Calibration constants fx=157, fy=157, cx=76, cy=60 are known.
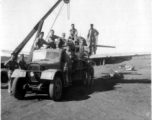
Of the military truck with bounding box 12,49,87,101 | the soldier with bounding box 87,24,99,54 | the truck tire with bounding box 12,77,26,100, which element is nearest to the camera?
the military truck with bounding box 12,49,87,101

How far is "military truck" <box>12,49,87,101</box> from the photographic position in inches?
228

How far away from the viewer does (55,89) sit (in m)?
5.92

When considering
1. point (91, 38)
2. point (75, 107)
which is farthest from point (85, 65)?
point (75, 107)

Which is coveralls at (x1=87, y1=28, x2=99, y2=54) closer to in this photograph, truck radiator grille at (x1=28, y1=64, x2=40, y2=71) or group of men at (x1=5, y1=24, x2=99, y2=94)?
group of men at (x1=5, y1=24, x2=99, y2=94)

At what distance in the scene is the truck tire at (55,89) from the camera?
5.69 m

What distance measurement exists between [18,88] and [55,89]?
1526 mm

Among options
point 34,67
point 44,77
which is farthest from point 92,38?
point 44,77

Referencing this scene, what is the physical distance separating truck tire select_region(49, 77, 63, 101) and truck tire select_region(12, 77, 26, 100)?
1.40m

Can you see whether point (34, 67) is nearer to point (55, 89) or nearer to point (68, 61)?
point (55, 89)

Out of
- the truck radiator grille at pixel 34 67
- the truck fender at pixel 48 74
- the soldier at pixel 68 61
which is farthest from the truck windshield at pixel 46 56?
the truck fender at pixel 48 74

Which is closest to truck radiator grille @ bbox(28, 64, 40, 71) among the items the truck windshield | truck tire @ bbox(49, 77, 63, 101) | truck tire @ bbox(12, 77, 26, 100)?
truck tire @ bbox(12, 77, 26, 100)

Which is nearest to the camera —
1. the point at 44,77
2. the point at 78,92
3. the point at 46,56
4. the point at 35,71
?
the point at 44,77

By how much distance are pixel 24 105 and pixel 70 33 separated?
642 cm

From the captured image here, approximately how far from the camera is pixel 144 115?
14.7 ft
